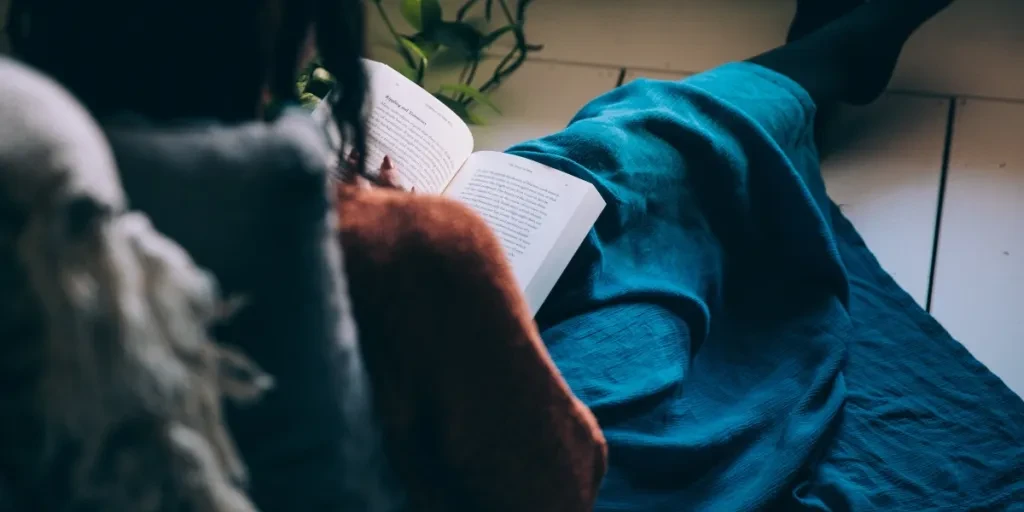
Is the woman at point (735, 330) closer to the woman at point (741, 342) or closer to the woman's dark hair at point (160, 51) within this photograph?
the woman at point (741, 342)

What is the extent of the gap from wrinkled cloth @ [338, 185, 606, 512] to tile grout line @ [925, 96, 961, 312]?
646mm

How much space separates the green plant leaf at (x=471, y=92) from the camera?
1045 millimetres

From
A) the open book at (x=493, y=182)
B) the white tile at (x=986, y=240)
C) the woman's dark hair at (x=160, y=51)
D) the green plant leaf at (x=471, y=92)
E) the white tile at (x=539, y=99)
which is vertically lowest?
the white tile at (x=986, y=240)

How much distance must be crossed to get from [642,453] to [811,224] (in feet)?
0.89

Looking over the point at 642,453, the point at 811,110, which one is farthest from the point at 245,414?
the point at 811,110

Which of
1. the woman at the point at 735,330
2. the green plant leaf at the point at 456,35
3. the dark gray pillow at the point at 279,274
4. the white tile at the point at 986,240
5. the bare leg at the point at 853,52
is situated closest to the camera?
the dark gray pillow at the point at 279,274

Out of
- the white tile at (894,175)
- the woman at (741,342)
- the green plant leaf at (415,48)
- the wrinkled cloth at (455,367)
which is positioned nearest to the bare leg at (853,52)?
the white tile at (894,175)

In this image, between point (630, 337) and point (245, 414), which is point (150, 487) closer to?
point (245, 414)

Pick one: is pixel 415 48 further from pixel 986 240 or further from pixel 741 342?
pixel 986 240

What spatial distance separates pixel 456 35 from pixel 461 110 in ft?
0.36

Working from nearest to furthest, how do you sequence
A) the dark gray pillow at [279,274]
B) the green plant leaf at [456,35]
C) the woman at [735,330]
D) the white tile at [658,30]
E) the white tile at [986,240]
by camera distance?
1. the dark gray pillow at [279,274]
2. the woman at [735,330]
3. the white tile at [986,240]
4. the green plant leaf at [456,35]
5. the white tile at [658,30]

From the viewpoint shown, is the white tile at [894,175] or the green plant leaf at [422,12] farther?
the green plant leaf at [422,12]

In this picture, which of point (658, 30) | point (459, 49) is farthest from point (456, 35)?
point (658, 30)

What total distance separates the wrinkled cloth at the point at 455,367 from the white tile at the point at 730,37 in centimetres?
91
